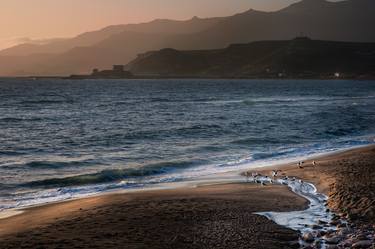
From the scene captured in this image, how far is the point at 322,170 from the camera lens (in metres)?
22.3

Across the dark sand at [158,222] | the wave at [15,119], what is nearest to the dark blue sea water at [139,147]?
the wave at [15,119]

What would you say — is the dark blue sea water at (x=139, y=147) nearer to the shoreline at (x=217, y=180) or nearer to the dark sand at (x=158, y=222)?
the shoreline at (x=217, y=180)

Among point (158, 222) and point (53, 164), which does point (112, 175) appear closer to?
point (53, 164)

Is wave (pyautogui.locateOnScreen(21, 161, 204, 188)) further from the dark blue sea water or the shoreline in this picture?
the shoreline

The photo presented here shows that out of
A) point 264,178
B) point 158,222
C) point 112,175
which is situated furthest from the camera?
point 112,175

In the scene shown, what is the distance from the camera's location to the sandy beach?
11742mm

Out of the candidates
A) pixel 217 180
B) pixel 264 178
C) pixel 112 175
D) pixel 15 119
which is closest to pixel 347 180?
pixel 264 178

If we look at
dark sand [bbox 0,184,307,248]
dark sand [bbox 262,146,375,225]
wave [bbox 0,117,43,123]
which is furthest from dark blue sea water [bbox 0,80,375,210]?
dark sand [bbox 262,146,375,225]

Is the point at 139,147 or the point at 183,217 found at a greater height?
the point at 183,217

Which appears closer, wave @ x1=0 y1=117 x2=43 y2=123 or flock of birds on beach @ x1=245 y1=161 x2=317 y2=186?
flock of birds on beach @ x1=245 y1=161 x2=317 y2=186

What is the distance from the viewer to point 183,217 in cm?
1400

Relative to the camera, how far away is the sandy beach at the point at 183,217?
462 inches

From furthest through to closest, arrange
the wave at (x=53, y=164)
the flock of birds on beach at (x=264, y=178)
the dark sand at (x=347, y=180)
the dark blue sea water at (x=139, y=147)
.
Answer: the wave at (x=53, y=164) < the dark blue sea water at (x=139, y=147) < the flock of birds on beach at (x=264, y=178) < the dark sand at (x=347, y=180)

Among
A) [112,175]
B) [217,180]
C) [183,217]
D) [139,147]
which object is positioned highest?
[183,217]
